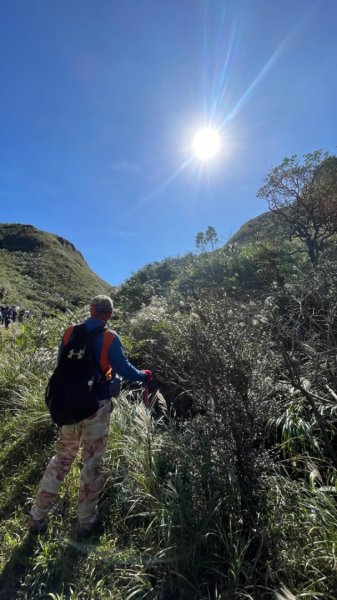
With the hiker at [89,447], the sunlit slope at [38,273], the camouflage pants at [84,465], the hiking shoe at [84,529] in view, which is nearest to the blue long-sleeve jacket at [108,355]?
the hiker at [89,447]

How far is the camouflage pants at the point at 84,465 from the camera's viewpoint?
106 inches

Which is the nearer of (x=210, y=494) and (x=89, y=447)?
(x=210, y=494)

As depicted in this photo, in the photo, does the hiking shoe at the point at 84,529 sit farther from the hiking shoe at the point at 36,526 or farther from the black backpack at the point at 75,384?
the black backpack at the point at 75,384

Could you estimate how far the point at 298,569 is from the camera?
6.59 ft

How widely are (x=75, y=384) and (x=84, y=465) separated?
2.38ft

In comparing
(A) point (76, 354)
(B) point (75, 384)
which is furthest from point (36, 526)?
(A) point (76, 354)

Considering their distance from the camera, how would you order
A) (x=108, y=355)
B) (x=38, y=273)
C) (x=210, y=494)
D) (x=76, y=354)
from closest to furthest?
(x=210, y=494), (x=76, y=354), (x=108, y=355), (x=38, y=273)

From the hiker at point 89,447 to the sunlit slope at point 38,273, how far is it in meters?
36.4

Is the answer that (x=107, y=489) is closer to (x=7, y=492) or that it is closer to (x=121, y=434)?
(x=121, y=434)

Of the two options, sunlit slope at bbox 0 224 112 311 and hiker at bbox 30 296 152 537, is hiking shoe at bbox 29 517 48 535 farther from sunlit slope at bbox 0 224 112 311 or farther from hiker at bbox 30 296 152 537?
sunlit slope at bbox 0 224 112 311

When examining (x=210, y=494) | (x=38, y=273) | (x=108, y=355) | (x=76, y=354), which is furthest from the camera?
(x=38, y=273)

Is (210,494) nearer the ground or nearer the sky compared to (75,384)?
nearer the ground

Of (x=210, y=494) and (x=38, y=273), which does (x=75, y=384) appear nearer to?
(x=210, y=494)

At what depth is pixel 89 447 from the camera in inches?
107
